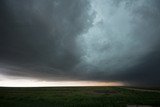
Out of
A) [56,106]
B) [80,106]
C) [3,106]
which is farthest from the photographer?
[80,106]

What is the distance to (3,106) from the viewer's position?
27328 millimetres

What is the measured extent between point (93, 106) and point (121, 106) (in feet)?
17.2

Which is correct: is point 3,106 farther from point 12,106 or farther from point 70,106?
point 70,106

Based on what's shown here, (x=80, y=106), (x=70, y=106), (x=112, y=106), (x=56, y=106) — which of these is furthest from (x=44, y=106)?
(x=112, y=106)

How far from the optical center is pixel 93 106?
3175cm

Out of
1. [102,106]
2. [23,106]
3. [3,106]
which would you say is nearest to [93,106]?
[102,106]

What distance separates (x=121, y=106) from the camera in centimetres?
3077

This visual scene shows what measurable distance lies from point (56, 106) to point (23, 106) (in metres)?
5.64

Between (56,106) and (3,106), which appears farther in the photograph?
(56,106)

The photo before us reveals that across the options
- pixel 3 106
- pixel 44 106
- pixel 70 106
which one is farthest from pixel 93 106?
pixel 3 106

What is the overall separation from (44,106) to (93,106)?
9346 millimetres

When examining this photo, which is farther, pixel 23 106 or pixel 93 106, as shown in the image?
pixel 93 106

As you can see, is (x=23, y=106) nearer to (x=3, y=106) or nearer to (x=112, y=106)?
(x=3, y=106)

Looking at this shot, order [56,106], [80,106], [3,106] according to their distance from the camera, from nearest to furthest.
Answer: [3,106] < [56,106] < [80,106]
